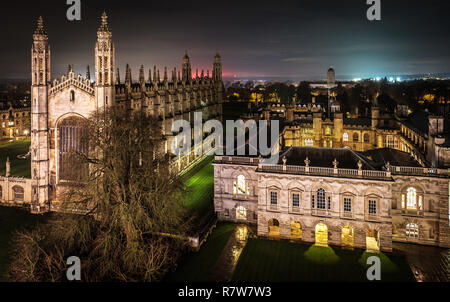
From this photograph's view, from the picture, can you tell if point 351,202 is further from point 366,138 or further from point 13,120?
point 13,120

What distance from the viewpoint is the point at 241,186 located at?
3716 centimetres

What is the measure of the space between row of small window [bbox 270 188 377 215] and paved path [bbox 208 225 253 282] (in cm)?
402

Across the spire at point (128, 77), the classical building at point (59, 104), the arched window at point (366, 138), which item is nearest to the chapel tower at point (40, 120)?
the classical building at point (59, 104)

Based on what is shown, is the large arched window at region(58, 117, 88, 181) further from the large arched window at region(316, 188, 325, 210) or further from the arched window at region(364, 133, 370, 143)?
the arched window at region(364, 133, 370, 143)

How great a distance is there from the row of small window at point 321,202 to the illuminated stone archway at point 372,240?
248 cm

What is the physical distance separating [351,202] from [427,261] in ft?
23.7

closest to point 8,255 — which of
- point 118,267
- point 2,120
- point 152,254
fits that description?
point 118,267

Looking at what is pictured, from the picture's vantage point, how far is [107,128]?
2975cm

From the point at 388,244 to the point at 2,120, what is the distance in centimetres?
9451

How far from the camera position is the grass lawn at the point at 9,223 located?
95.4 ft

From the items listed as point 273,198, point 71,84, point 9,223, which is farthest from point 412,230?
point 9,223

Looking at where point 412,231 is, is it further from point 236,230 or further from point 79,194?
point 79,194

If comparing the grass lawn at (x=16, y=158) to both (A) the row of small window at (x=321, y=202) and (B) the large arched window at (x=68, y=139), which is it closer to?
(B) the large arched window at (x=68, y=139)

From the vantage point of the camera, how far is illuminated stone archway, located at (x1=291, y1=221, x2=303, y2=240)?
3377 centimetres
